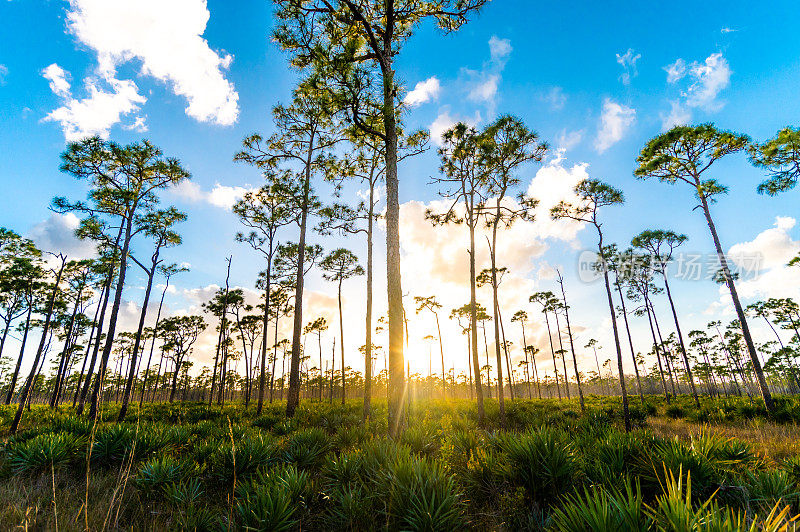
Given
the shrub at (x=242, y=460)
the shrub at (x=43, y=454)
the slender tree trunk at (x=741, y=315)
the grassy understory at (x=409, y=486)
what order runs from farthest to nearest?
the slender tree trunk at (x=741, y=315) < the shrub at (x=43, y=454) < the shrub at (x=242, y=460) < the grassy understory at (x=409, y=486)

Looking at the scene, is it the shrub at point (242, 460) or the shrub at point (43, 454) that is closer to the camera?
the shrub at point (242, 460)

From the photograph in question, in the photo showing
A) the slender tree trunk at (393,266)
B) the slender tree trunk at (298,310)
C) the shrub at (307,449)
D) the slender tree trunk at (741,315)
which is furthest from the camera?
the slender tree trunk at (298,310)

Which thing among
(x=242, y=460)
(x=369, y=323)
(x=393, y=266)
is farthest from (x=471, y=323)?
(x=242, y=460)

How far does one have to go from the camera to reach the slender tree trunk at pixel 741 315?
1419 centimetres

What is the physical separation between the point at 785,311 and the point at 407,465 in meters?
53.8

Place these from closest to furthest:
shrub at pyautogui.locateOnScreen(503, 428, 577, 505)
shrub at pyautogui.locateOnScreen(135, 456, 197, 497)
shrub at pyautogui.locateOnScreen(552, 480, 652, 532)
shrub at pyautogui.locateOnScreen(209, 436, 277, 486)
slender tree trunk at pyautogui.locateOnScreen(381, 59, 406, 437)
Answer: shrub at pyautogui.locateOnScreen(552, 480, 652, 532) < shrub at pyautogui.locateOnScreen(503, 428, 577, 505) < shrub at pyautogui.locateOnScreen(135, 456, 197, 497) < shrub at pyautogui.locateOnScreen(209, 436, 277, 486) < slender tree trunk at pyautogui.locateOnScreen(381, 59, 406, 437)

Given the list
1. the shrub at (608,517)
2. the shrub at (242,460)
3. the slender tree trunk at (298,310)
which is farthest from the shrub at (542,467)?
the slender tree trunk at (298,310)

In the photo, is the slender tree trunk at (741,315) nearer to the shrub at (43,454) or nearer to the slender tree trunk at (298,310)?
the slender tree trunk at (298,310)

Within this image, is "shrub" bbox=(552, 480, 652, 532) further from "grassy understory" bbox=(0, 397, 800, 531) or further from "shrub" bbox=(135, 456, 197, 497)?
"shrub" bbox=(135, 456, 197, 497)

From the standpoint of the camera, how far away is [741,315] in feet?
52.0

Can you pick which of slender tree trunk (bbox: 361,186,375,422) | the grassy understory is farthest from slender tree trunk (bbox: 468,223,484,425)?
the grassy understory

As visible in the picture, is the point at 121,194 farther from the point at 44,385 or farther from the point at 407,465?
the point at 44,385

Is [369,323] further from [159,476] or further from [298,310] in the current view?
[159,476]

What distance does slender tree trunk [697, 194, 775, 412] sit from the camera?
14.2 m
